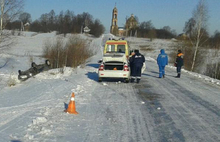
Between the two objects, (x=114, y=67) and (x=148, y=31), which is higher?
(x=148, y=31)

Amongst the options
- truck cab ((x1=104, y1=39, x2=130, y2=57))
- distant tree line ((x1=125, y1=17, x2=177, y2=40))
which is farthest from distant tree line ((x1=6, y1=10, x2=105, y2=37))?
truck cab ((x1=104, y1=39, x2=130, y2=57))

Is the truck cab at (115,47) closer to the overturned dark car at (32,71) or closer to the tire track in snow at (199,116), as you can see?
the overturned dark car at (32,71)

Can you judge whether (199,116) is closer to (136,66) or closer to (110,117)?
(110,117)

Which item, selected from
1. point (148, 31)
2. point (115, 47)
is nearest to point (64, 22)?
point (148, 31)

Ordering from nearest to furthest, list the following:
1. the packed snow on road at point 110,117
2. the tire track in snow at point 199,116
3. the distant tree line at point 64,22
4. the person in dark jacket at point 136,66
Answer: the packed snow on road at point 110,117
the tire track in snow at point 199,116
the person in dark jacket at point 136,66
the distant tree line at point 64,22

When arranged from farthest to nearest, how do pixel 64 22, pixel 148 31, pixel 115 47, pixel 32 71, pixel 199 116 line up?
pixel 148 31
pixel 64 22
pixel 115 47
pixel 32 71
pixel 199 116

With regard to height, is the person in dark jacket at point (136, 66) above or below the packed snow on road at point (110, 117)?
above

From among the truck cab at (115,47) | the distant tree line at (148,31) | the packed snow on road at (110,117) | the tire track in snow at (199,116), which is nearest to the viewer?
the packed snow on road at (110,117)

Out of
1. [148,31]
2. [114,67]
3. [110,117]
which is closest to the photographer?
[110,117]

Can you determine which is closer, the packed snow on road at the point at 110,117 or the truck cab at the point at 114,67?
the packed snow on road at the point at 110,117

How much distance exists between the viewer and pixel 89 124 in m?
5.89

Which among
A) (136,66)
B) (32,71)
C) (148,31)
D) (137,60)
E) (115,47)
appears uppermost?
(148,31)

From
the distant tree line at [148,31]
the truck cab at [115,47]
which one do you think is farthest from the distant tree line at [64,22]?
the truck cab at [115,47]

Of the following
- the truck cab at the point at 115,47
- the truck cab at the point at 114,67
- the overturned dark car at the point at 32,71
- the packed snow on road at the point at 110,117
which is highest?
the truck cab at the point at 115,47
